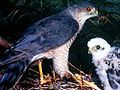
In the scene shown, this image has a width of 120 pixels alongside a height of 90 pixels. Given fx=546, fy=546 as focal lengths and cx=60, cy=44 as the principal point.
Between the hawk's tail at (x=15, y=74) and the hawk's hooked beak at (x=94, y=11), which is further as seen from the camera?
the hawk's hooked beak at (x=94, y=11)

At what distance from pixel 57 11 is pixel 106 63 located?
1318mm

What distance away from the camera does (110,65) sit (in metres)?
5.05

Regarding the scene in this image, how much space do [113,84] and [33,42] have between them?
2.73ft

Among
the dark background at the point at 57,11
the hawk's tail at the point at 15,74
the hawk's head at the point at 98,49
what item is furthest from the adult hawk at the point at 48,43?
the dark background at the point at 57,11

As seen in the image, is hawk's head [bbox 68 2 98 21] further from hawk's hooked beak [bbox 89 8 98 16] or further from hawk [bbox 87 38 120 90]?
hawk [bbox 87 38 120 90]

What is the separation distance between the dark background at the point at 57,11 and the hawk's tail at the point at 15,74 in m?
1.19

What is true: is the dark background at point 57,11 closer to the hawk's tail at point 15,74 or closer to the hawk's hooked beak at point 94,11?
the hawk's hooked beak at point 94,11

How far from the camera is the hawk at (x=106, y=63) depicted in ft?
16.5

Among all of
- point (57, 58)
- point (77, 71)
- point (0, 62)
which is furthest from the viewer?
point (77, 71)

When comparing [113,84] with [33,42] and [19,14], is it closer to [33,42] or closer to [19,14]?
[33,42]

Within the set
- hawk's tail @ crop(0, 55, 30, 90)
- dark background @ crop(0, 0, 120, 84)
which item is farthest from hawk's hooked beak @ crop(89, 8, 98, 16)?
hawk's tail @ crop(0, 55, 30, 90)

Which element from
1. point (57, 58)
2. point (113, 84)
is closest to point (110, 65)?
point (113, 84)

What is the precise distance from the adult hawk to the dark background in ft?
1.21

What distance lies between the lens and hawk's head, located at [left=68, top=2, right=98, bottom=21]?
5617 mm
